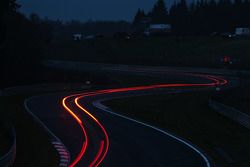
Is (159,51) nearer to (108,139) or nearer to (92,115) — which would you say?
(92,115)

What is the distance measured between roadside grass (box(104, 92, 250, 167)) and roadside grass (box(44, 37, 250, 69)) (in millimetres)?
34737

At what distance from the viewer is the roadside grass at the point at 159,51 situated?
9850 cm

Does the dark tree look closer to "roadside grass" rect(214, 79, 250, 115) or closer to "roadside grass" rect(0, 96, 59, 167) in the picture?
"roadside grass" rect(214, 79, 250, 115)

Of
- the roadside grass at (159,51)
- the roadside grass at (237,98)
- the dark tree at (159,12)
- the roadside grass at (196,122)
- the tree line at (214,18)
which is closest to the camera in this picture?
the roadside grass at (196,122)

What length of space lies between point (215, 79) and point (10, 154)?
5623 centimetres

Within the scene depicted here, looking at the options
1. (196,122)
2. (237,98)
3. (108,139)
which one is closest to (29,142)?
(108,139)

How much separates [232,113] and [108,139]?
11.1 meters

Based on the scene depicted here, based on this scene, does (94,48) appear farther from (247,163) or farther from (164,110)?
(247,163)

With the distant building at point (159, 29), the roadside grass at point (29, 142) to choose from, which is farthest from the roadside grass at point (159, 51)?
the roadside grass at point (29, 142)

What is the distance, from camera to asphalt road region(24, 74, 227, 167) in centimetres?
2666

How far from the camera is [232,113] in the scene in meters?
39.7

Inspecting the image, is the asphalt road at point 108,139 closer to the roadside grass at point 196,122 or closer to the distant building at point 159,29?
the roadside grass at point 196,122

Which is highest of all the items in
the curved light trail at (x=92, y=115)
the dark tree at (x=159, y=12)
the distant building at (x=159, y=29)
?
the dark tree at (x=159, y=12)

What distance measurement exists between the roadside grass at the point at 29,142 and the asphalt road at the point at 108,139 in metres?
0.96
